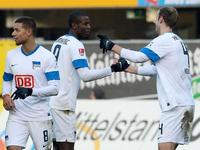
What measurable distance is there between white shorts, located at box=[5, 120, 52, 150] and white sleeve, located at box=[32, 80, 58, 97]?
15.4 inches

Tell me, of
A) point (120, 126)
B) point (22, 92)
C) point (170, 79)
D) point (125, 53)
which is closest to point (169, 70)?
point (170, 79)

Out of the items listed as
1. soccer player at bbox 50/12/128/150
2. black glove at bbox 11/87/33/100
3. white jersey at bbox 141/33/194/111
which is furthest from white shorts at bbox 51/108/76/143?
white jersey at bbox 141/33/194/111

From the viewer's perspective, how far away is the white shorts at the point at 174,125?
30.2 ft

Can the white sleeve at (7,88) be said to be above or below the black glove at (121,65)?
below

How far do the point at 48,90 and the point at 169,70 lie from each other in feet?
4.33

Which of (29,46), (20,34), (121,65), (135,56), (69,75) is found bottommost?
(69,75)

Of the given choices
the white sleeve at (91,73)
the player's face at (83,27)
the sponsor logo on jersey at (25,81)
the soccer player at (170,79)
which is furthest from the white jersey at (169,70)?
the sponsor logo on jersey at (25,81)

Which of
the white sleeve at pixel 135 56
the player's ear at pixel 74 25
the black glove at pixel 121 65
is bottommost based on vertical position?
the black glove at pixel 121 65

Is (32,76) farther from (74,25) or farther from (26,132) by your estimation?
(74,25)

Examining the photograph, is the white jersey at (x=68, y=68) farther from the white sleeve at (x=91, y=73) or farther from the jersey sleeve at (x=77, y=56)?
the white sleeve at (x=91, y=73)

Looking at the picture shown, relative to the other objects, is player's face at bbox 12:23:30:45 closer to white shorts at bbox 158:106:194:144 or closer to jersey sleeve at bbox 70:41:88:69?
jersey sleeve at bbox 70:41:88:69

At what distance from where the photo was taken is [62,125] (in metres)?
10.1

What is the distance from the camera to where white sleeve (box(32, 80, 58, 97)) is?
363 inches

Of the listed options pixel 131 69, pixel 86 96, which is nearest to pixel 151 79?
pixel 86 96
